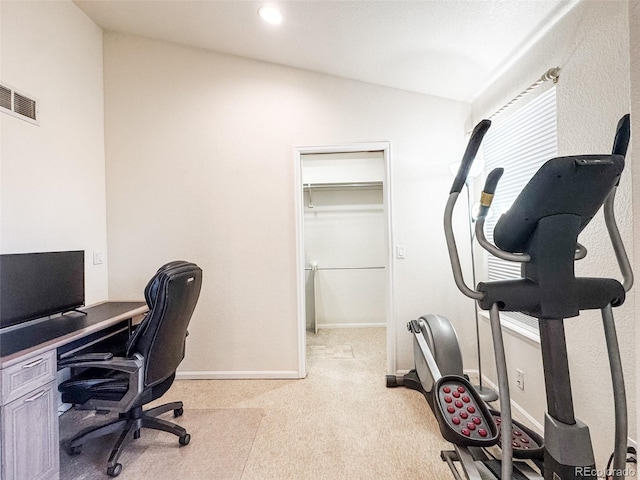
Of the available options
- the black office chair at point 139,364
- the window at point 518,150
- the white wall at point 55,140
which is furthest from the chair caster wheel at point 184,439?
the window at point 518,150

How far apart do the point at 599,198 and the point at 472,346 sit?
84.2 inches

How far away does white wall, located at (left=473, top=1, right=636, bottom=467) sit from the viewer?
1243 millimetres

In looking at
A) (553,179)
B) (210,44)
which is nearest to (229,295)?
(210,44)

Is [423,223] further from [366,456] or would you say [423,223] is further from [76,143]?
[76,143]

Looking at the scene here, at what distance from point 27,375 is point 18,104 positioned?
1.78m

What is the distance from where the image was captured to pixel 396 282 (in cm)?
269

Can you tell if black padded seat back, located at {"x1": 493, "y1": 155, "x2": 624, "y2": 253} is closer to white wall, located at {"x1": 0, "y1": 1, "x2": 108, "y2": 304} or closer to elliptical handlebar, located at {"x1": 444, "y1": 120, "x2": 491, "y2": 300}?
elliptical handlebar, located at {"x1": 444, "y1": 120, "x2": 491, "y2": 300}

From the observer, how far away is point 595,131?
54.2 inches

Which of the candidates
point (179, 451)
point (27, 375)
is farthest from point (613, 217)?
point (27, 375)

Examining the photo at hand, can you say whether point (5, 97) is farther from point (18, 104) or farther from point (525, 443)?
point (525, 443)

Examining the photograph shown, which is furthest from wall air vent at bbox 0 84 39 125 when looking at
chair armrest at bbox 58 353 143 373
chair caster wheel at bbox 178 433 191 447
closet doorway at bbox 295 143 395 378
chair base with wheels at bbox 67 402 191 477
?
closet doorway at bbox 295 143 395 378

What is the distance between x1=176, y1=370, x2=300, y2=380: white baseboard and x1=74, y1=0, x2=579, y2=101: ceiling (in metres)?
2.79

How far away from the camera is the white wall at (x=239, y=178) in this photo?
2686 mm

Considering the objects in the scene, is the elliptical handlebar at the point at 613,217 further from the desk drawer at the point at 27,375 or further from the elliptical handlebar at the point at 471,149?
the desk drawer at the point at 27,375
